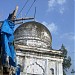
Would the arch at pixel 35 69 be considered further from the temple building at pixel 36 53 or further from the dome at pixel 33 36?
the dome at pixel 33 36

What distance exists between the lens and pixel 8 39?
7645mm

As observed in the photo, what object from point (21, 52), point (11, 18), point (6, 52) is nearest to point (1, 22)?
point (11, 18)

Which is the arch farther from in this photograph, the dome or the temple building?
the dome

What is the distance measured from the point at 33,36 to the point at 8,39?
17.9m

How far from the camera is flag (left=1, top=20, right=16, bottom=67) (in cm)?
743

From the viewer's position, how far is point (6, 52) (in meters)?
7.44

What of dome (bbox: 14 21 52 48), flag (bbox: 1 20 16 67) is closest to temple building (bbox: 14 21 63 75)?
dome (bbox: 14 21 52 48)

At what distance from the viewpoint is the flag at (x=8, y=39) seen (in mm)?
7434

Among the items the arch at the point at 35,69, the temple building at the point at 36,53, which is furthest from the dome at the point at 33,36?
the arch at the point at 35,69

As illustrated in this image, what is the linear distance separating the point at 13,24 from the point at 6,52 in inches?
38.0

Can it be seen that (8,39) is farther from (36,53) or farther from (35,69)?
(35,69)

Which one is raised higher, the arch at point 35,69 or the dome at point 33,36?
the dome at point 33,36

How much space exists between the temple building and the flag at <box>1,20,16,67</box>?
13.8 meters

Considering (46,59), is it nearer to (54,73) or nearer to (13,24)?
(54,73)
